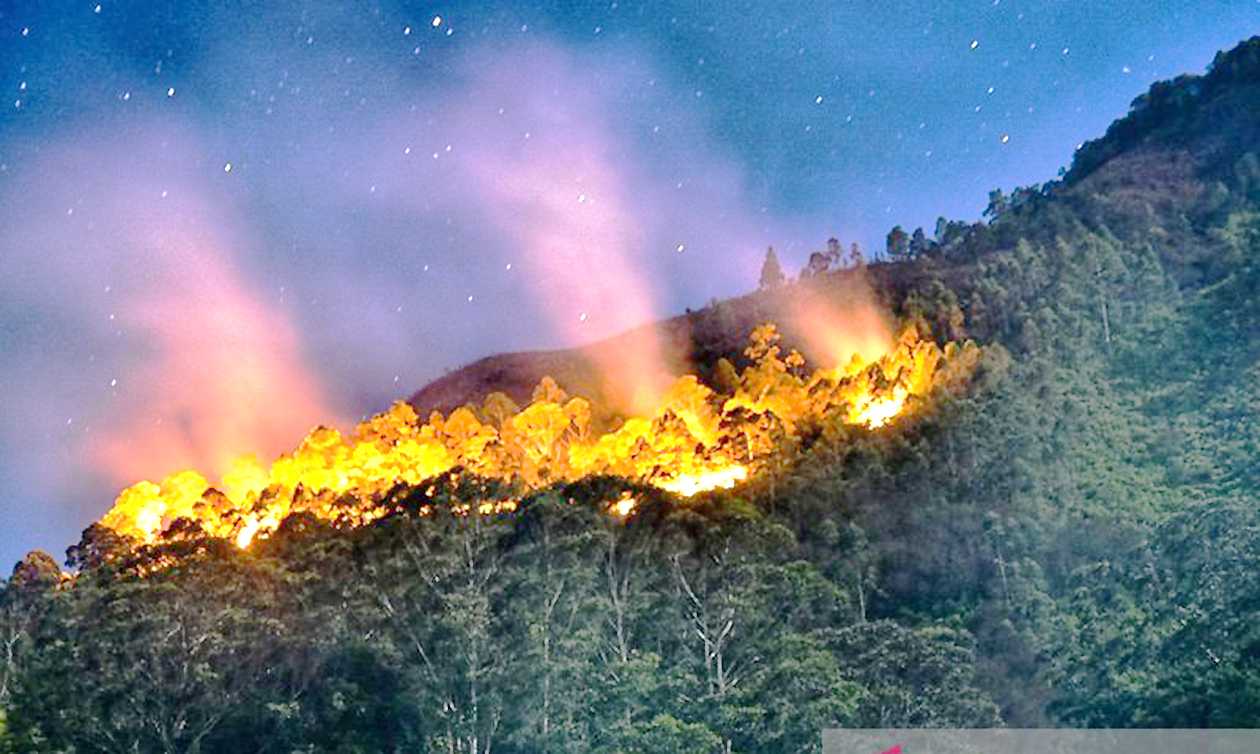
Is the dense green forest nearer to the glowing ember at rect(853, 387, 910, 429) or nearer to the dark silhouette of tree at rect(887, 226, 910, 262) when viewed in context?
the glowing ember at rect(853, 387, 910, 429)

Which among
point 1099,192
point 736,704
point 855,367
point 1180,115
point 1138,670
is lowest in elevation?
point 1138,670

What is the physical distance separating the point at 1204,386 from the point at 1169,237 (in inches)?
498

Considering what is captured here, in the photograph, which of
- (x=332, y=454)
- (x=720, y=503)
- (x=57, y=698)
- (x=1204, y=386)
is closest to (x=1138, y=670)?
(x=720, y=503)

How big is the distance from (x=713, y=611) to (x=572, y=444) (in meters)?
23.6

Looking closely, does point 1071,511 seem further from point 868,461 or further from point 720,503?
point 720,503

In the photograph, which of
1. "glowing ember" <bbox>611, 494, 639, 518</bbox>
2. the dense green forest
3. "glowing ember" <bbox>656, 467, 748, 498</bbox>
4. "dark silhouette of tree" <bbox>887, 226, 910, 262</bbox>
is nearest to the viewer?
the dense green forest

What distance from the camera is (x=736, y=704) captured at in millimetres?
20109

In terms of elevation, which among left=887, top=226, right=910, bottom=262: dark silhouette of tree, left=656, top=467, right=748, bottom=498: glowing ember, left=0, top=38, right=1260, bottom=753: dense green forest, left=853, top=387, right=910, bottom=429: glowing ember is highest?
left=887, top=226, right=910, bottom=262: dark silhouette of tree

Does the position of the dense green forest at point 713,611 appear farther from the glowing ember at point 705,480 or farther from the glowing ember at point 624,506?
the glowing ember at point 705,480

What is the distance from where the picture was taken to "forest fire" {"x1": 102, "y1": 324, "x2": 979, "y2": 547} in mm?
40875

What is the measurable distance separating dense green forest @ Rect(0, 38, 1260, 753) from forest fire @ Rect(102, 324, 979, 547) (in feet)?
18.5

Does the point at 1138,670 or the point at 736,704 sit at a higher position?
the point at 736,704

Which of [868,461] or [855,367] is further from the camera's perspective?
[855,367]

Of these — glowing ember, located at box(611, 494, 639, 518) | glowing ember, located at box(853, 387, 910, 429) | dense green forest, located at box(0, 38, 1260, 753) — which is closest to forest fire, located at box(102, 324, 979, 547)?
glowing ember, located at box(853, 387, 910, 429)
